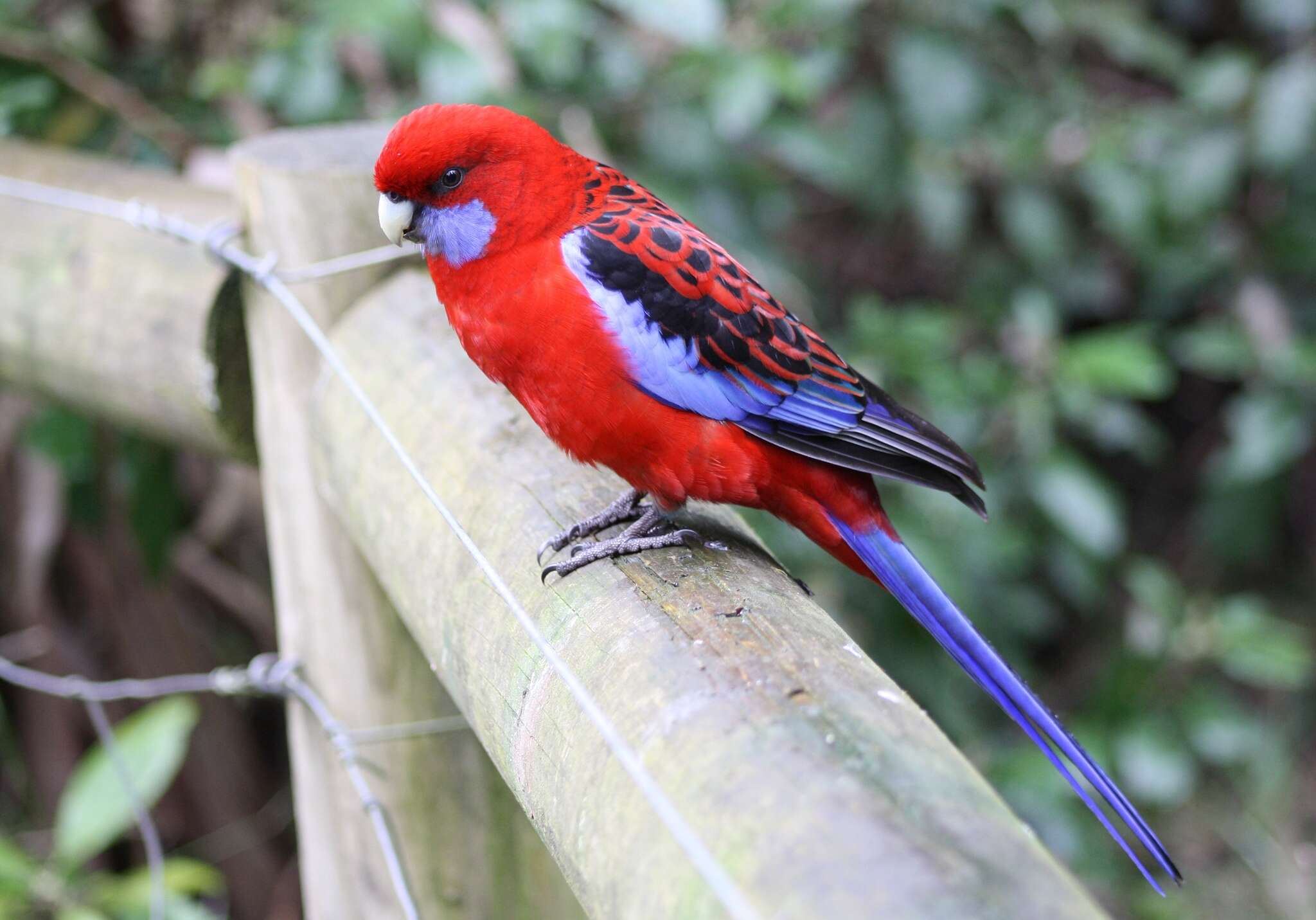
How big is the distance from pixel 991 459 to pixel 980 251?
0.95 metres

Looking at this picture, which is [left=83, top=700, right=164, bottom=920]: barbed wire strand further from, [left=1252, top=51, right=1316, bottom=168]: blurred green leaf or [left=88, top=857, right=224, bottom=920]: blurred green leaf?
[left=1252, top=51, right=1316, bottom=168]: blurred green leaf

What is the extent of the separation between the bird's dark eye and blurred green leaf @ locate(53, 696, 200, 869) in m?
1.15

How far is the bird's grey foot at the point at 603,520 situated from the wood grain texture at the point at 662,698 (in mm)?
17

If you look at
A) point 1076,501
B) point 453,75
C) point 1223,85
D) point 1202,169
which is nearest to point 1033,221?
point 1202,169

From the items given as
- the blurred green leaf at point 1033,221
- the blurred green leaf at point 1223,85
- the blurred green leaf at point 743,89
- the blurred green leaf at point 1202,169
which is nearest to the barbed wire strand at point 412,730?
the blurred green leaf at point 743,89

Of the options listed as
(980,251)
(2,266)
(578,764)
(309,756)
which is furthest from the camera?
(980,251)

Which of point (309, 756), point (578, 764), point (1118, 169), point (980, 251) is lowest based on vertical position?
point (578, 764)

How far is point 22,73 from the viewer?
8.38 ft

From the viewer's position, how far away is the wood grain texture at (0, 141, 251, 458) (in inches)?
67.9

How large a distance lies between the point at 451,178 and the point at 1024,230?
2.21 meters

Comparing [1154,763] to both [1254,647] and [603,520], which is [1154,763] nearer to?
[1254,647]

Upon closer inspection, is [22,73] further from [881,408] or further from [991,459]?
[991,459]

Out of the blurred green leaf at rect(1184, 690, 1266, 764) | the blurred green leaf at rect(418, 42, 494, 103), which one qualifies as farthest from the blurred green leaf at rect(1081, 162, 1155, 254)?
the blurred green leaf at rect(418, 42, 494, 103)

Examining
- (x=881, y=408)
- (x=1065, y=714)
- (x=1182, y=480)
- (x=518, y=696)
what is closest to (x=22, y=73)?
(x=881, y=408)
